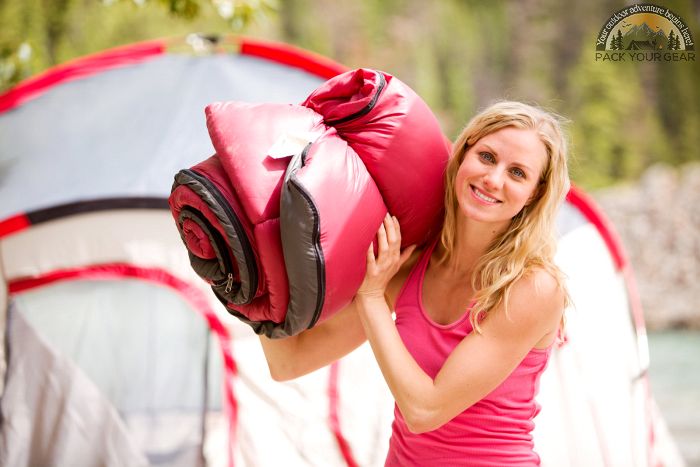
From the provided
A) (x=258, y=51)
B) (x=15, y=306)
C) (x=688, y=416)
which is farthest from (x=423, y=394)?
(x=688, y=416)

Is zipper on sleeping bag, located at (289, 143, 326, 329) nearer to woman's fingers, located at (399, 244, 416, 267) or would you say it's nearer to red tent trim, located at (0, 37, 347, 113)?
woman's fingers, located at (399, 244, 416, 267)

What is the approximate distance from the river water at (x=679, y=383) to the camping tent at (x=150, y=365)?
1098 millimetres

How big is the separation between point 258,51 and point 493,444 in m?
1.58

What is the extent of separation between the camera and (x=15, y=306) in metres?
2.08

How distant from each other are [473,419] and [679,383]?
11.2 feet

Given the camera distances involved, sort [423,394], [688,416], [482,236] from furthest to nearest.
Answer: [688,416]
[482,236]
[423,394]

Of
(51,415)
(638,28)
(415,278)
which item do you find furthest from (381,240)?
(638,28)

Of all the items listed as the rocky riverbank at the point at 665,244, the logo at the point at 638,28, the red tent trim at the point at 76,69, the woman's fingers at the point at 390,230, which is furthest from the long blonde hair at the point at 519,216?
the rocky riverbank at the point at 665,244

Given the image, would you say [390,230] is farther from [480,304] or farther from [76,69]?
[76,69]

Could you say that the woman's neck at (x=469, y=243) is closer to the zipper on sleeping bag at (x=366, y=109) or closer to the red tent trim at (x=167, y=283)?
the zipper on sleeping bag at (x=366, y=109)

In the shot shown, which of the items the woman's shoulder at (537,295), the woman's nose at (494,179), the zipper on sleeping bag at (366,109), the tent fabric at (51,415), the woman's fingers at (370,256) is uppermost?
the zipper on sleeping bag at (366,109)

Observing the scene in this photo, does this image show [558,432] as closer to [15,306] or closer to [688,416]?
[15,306]

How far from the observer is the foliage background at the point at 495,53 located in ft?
19.7

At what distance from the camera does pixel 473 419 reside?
48.6 inches
